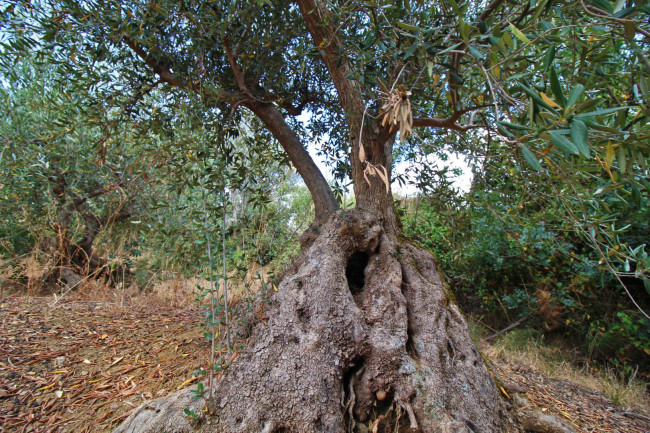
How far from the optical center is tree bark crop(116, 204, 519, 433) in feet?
4.80

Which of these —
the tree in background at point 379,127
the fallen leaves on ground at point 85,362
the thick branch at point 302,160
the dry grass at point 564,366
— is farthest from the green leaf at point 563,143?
the dry grass at point 564,366

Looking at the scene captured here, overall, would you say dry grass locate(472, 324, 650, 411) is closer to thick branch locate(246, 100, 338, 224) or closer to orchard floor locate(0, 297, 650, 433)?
orchard floor locate(0, 297, 650, 433)

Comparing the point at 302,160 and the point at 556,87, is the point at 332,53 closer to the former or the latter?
the point at 302,160

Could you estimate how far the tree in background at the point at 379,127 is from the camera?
3.34ft

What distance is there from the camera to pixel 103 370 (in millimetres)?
2109

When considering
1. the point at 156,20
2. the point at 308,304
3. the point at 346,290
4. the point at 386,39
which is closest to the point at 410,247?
the point at 346,290

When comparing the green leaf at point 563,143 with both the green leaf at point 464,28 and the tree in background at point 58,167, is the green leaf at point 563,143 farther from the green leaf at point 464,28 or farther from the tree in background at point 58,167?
the tree in background at point 58,167

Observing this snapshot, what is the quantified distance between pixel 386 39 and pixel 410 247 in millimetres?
1599

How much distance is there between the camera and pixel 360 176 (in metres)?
2.69

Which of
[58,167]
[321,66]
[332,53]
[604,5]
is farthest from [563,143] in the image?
[58,167]

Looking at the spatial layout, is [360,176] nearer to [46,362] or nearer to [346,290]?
[346,290]

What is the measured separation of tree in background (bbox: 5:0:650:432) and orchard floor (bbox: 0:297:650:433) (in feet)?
1.40

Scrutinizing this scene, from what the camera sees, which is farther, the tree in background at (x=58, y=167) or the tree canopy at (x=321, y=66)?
the tree in background at (x=58, y=167)

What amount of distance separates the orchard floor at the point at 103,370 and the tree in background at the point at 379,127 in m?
0.43
